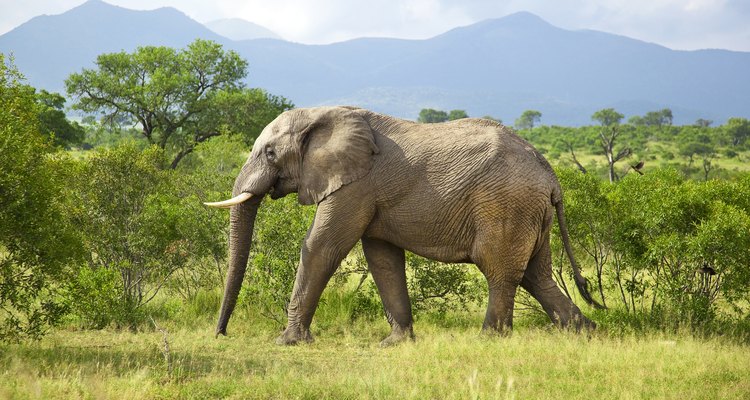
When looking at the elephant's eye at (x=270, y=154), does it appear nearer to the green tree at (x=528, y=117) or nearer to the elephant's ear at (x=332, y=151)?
the elephant's ear at (x=332, y=151)

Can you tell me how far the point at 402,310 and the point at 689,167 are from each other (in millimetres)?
42292

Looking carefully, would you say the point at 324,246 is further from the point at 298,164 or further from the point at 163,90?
the point at 163,90

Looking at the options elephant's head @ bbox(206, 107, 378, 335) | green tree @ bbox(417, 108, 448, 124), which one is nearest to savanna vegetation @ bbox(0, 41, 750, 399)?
elephant's head @ bbox(206, 107, 378, 335)

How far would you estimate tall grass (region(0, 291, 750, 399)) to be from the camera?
7922 mm

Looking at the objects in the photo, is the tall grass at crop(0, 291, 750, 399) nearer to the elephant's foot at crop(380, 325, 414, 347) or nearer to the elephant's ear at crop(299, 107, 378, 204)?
the elephant's foot at crop(380, 325, 414, 347)

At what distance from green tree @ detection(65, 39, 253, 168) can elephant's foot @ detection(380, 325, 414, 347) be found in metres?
26.1

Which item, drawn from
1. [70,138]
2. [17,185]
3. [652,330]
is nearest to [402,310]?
[652,330]

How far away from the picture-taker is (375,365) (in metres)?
9.64

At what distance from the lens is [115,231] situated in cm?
1331

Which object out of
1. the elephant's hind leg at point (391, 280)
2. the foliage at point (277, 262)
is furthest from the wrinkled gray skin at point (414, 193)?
the foliage at point (277, 262)

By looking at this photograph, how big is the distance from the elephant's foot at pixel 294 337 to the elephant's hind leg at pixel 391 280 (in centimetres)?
121

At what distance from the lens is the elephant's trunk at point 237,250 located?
11625 millimetres

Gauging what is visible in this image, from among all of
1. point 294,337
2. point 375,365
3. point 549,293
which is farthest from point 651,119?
point 375,365

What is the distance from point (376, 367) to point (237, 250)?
3238 mm
